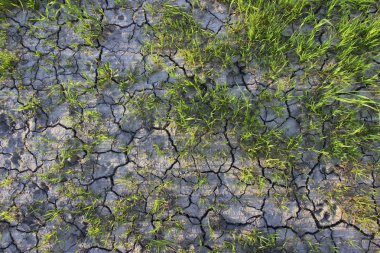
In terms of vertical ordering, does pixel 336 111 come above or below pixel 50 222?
above

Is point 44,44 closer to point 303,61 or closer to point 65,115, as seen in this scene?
point 65,115

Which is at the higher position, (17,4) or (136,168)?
(17,4)

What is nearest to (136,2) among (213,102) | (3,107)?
(213,102)

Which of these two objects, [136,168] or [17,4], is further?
[17,4]

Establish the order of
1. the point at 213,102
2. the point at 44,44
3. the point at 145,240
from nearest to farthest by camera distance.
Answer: the point at 145,240 < the point at 213,102 < the point at 44,44

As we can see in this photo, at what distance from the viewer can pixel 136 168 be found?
3.02m

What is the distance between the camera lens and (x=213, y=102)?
3.07m

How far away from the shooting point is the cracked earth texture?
9.39ft

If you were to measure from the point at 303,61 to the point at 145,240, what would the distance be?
2141 mm

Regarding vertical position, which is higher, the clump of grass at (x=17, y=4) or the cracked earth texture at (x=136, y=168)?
the clump of grass at (x=17, y=4)

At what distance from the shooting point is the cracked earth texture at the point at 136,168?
9.39 ft

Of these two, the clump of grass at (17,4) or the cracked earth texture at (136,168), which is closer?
the cracked earth texture at (136,168)

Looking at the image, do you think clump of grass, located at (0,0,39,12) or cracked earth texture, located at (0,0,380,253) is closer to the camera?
cracked earth texture, located at (0,0,380,253)

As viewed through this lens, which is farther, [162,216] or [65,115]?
[65,115]
